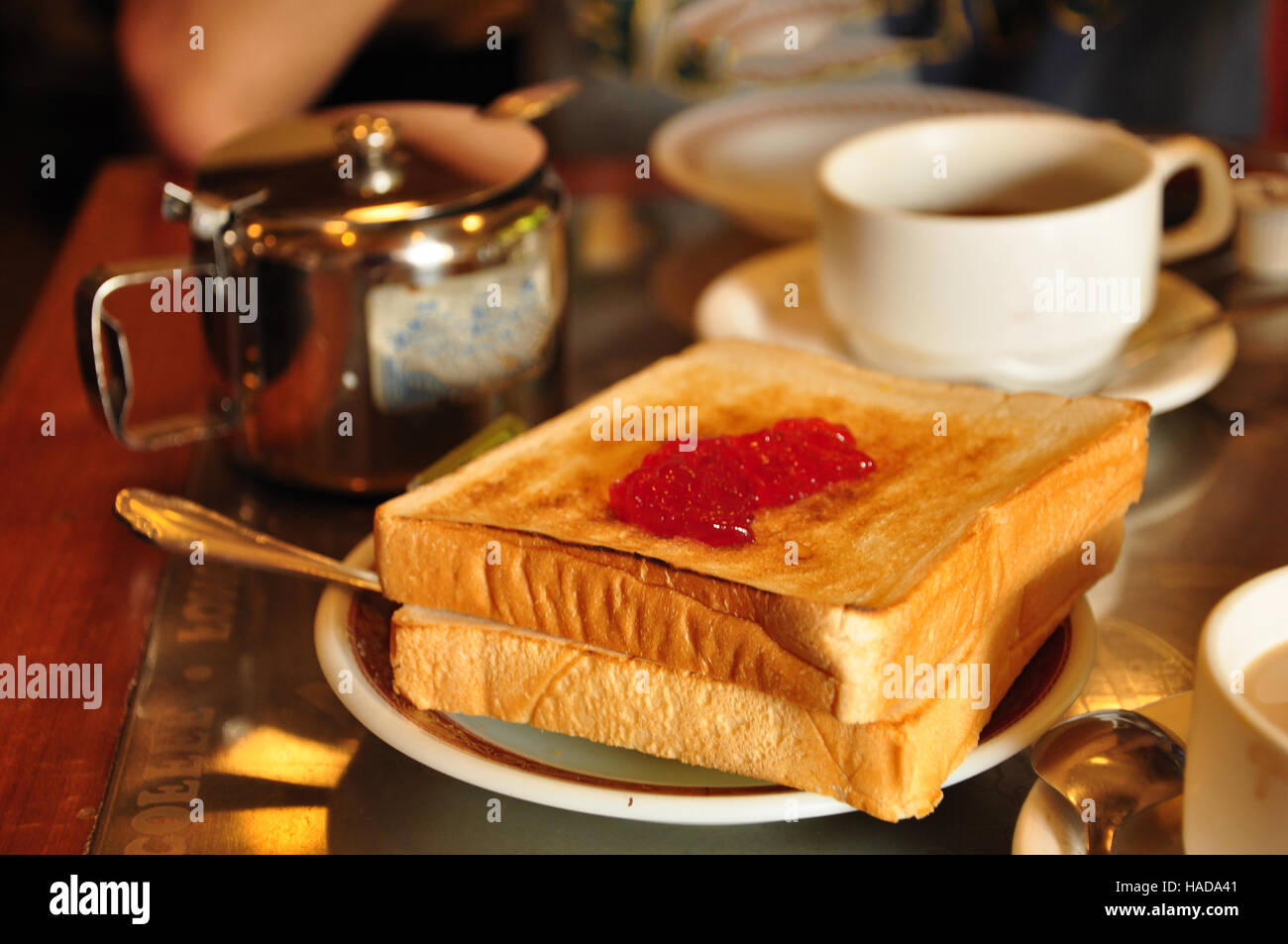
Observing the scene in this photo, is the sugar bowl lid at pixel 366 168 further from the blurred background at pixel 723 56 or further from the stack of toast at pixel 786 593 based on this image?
the blurred background at pixel 723 56

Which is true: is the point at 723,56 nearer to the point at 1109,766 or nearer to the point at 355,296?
the point at 355,296

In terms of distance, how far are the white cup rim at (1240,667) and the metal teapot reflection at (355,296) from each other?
0.75m

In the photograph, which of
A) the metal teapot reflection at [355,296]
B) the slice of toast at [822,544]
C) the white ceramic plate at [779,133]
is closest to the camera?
the slice of toast at [822,544]

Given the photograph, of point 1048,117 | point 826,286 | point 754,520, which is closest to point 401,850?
point 754,520

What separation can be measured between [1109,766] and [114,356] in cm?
97

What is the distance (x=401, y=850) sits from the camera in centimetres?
84

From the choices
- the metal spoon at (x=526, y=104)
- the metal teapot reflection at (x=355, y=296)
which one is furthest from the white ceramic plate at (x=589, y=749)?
the metal spoon at (x=526, y=104)

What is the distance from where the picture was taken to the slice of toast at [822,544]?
0.83 m

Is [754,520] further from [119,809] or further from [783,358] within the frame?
[119,809]

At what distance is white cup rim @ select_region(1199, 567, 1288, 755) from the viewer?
62cm

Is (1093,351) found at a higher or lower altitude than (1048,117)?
lower
